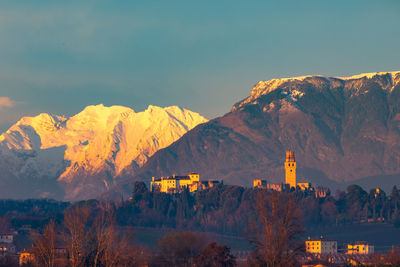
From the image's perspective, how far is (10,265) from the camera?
6580 inches

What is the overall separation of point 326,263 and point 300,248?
96987 millimetres

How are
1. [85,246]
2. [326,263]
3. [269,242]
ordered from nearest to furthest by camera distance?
[269,242], [85,246], [326,263]

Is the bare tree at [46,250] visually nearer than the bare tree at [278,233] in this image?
No

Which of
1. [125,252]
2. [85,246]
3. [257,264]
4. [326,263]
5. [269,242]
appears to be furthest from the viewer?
[326,263]

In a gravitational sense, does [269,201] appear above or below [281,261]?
above

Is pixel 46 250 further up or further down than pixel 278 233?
further down

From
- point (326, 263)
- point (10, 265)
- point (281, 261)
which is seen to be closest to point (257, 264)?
point (281, 261)

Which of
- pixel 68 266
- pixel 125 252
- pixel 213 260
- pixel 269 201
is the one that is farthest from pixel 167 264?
pixel 269 201

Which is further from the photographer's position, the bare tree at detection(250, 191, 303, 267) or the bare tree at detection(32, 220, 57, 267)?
the bare tree at detection(32, 220, 57, 267)

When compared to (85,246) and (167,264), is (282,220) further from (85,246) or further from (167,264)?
(167,264)

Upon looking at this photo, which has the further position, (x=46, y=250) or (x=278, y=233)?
(x=46, y=250)

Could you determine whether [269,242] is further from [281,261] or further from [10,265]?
[10,265]

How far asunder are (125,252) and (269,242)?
37988mm

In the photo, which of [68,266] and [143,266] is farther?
[143,266]
